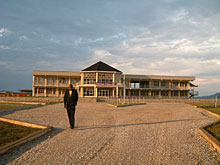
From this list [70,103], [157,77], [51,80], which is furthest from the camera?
[157,77]

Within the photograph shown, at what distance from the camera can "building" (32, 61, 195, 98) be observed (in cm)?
3934

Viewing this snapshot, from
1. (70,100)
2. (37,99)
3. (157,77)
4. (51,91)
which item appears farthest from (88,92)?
(70,100)

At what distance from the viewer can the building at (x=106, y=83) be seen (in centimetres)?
3934

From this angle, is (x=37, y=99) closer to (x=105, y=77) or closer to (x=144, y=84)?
(x=105, y=77)

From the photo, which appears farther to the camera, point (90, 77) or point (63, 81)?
point (63, 81)

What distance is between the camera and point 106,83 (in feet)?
126

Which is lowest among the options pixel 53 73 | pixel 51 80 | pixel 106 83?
pixel 106 83

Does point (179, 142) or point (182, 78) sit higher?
point (182, 78)

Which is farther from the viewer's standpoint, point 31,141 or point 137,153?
point 31,141

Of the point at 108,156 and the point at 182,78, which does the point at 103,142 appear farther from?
the point at 182,78

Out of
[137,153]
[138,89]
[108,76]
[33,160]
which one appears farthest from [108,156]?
[138,89]

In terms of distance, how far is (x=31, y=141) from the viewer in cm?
604

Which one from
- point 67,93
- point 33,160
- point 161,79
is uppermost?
point 161,79

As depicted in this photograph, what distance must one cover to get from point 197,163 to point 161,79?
44.8 metres
